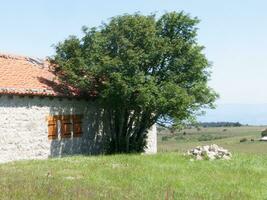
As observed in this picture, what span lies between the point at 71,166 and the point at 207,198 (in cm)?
700

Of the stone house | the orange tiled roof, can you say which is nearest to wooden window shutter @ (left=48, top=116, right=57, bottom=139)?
the stone house

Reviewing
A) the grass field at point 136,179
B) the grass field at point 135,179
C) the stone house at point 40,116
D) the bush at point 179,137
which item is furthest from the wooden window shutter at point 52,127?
the bush at point 179,137

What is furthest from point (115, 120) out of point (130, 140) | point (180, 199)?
point (180, 199)

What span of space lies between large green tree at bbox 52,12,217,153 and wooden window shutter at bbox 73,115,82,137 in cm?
147

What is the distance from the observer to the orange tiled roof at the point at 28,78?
91.8 feet

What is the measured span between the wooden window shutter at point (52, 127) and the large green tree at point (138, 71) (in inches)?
101

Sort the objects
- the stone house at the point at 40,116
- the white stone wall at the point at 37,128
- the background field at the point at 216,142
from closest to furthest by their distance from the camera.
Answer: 1. the white stone wall at the point at 37,128
2. the stone house at the point at 40,116
3. the background field at the point at 216,142

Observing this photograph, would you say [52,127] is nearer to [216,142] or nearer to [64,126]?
[64,126]

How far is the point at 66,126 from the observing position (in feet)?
101

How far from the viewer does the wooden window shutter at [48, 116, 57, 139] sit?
2970cm

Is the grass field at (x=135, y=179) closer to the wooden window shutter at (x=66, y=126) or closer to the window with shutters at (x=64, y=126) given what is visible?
the window with shutters at (x=64, y=126)

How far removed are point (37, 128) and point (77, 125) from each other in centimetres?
334

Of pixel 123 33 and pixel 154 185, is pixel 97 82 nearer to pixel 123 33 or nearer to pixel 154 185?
pixel 123 33

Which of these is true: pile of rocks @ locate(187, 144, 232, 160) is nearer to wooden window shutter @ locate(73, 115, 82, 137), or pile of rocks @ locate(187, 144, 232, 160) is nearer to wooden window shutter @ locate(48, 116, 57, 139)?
wooden window shutter @ locate(73, 115, 82, 137)
